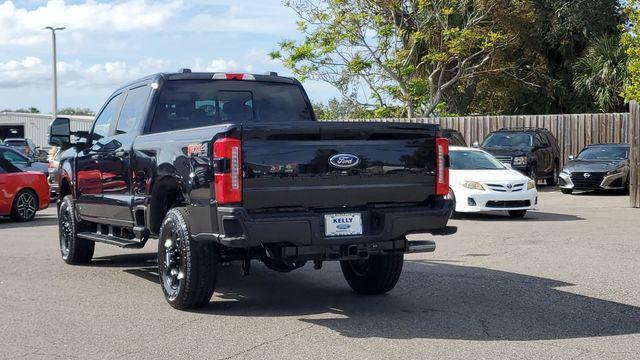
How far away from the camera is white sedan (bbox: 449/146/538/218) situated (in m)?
17.0

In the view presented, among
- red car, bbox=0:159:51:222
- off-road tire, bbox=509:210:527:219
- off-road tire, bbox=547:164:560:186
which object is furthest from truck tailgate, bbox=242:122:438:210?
off-road tire, bbox=547:164:560:186

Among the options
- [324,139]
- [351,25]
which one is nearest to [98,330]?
[324,139]

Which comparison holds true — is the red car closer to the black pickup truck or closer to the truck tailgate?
the black pickup truck

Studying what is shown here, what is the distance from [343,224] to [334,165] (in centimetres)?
48

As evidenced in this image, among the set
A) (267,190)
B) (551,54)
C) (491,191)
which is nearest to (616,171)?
(491,191)

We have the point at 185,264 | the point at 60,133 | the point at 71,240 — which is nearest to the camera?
the point at 185,264

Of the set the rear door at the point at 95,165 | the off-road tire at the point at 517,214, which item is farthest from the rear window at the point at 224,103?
the off-road tire at the point at 517,214

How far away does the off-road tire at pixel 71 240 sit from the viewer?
10.7 m

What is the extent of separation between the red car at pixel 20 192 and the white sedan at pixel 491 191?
27.4 ft

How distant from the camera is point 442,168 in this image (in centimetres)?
784

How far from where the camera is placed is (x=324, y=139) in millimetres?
7246

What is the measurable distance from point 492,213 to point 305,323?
39.1ft

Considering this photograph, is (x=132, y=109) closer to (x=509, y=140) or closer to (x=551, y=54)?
(x=509, y=140)

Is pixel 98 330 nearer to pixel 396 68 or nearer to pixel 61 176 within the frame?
pixel 61 176
